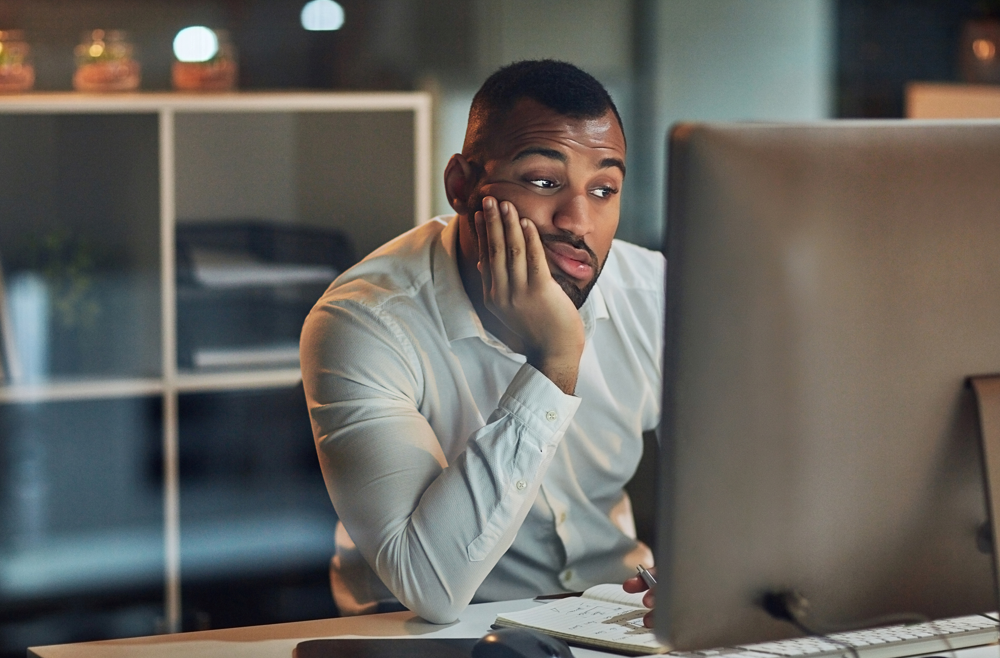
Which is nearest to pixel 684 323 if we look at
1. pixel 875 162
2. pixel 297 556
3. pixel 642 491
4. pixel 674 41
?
pixel 875 162

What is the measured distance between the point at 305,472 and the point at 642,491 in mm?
1208

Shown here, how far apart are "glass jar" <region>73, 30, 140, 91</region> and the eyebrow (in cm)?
137

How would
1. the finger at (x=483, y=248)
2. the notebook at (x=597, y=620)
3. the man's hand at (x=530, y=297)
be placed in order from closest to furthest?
the notebook at (x=597, y=620), the man's hand at (x=530, y=297), the finger at (x=483, y=248)

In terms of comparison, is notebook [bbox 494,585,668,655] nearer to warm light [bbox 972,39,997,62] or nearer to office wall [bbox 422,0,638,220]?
office wall [bbox 422,0,638,220]

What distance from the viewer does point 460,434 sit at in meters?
1.48

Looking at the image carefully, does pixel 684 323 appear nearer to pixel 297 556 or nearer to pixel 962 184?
pixel 962 184

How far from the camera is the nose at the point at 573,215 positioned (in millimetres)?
1407

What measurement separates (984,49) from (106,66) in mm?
2208

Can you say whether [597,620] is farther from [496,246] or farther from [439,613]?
[496,246]

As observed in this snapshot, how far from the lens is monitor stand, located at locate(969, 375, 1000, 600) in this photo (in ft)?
2.43

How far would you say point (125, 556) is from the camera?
8.67ft

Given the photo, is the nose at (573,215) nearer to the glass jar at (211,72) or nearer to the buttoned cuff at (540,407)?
the buttoned cuff at (540,407)

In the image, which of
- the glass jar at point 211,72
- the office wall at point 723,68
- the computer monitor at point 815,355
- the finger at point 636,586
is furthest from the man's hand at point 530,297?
the office wall at point 723,68

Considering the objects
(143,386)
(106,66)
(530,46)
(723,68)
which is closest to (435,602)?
(143,386)
